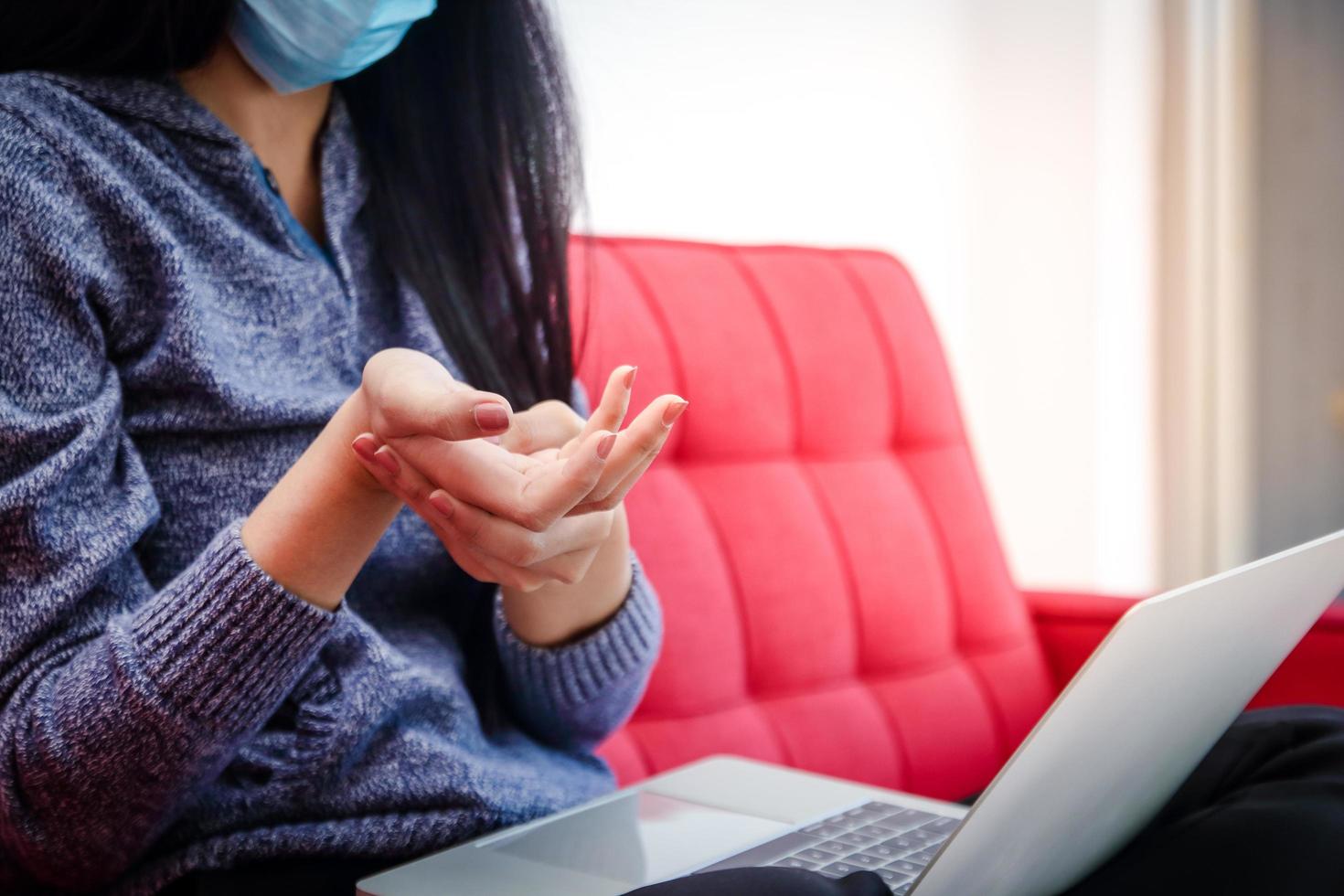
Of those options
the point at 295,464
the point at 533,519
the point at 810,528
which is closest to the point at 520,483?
the point at 533,519

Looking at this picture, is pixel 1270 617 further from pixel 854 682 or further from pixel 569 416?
pixel 854 682

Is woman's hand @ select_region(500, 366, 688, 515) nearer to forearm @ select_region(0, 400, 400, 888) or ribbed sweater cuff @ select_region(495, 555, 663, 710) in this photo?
forearm @ select_region(0, 400, 400, 888)

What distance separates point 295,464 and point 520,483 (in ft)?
0.44

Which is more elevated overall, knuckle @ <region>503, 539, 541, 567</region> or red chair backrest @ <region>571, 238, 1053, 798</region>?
knuckle @ <region>503, 539, 541, 567</region>

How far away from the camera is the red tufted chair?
3.45 feet

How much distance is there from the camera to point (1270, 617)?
0.54m

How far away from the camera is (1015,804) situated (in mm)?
440

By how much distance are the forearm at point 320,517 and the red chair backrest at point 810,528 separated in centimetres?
41

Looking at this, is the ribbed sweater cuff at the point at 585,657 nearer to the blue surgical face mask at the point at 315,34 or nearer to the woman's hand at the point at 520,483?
the woman's hand at the point at 520,483

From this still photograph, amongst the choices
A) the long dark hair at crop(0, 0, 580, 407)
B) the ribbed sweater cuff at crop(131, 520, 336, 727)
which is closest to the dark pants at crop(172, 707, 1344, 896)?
the ribbed sweater cuff at crop(131, 520, 336, 727)

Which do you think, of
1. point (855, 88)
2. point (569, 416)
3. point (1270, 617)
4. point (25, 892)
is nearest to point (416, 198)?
point (569, 416)

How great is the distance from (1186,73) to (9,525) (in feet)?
6.42

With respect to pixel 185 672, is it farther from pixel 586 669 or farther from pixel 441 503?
pixel 586 669

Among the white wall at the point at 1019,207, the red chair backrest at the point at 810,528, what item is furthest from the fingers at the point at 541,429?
the white wall at the point at 1019,207
